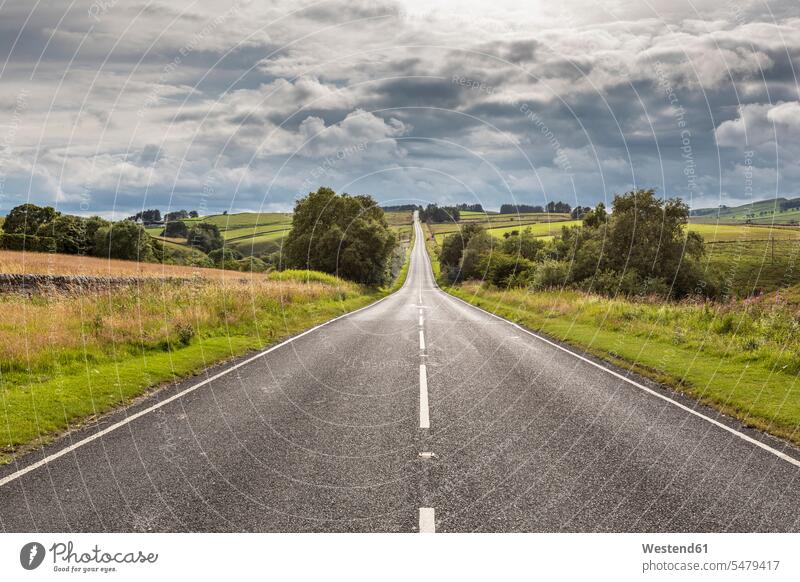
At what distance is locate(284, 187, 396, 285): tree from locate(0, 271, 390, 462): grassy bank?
113ft

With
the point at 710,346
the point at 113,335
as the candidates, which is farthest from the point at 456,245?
the point at 113,335

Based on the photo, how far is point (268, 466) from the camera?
632cm

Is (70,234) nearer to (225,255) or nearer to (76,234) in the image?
(76,234)

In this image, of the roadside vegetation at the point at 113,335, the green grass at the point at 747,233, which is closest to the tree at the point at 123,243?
the roadside vegetation at the point at 113,335

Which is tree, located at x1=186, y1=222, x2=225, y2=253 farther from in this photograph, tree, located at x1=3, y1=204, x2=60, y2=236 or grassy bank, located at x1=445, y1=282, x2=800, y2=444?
grassy bank, located at x1=445, y1=282, x2=800, y2=444

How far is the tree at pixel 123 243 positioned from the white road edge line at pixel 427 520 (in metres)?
54.8

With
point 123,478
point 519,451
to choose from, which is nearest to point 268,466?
point 123,478

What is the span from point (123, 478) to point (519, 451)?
4760 mm

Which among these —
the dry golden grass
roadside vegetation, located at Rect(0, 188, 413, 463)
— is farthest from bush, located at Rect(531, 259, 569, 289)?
the dry golden grass

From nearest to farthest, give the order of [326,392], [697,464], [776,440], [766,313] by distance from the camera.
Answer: [697,464], [776,440], [326,392], [766,313]
